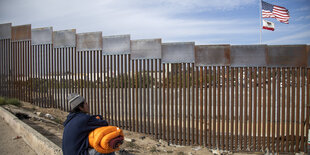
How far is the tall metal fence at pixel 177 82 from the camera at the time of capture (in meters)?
5.59

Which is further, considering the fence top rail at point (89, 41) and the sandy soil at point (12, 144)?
the fence top rail at point (89, 41)

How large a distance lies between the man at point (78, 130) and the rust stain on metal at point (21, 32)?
23.3ft

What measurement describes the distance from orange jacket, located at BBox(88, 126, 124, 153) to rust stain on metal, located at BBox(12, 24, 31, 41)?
743cm

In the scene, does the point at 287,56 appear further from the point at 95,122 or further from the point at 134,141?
the point at 95,122

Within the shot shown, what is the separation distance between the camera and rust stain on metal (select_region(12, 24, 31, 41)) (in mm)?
8320

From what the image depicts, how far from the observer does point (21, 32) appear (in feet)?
27.8

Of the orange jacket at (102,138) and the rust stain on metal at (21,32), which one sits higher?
the rust stain on metal at (21,32)

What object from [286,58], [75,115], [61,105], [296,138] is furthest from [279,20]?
[75,115]

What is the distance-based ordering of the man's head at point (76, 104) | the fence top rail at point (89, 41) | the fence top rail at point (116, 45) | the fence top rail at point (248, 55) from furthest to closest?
the fence top rail at point (89, 41), the fence top rail at point (116, 45), the fence top rail at point (248, 55), the man's head at point (76, 104)

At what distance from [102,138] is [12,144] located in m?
3.96

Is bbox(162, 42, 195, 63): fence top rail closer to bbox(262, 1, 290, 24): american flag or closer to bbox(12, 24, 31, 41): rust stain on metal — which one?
bbox(12, 24, 31, 41): rust stain on metal

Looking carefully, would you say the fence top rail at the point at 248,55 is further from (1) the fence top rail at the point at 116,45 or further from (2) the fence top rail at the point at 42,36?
(2) the fence top rail at the point at 42,36

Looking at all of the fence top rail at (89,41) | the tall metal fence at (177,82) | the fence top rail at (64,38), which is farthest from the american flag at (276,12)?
the fence top rail at (64,38)

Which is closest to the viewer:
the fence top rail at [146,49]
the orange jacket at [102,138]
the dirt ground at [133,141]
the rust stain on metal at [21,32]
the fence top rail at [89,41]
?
the orange jacket at [102,138]
